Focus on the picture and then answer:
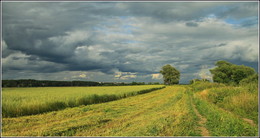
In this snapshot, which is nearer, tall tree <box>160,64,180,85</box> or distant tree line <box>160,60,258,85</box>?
distant tree line <box>160,60,258,85</box>

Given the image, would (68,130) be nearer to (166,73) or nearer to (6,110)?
(6,110)

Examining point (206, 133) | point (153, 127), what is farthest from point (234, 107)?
point (153, 127)

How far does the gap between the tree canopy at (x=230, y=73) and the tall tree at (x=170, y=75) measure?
147 ft

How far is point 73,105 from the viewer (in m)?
16.7

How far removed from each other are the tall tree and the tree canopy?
44910 millimetres

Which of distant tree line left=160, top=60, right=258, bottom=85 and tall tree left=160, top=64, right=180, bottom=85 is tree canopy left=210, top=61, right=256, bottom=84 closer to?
distant tree line left=160, top=60, right=258, bottom=85

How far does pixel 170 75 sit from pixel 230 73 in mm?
48468

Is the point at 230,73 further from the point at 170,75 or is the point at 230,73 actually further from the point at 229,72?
the point at 170,75

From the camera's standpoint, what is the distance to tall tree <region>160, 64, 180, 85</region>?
10792 cm

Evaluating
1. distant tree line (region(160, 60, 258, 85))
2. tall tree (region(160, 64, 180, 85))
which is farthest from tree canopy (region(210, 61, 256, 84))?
tall tree (region(160, 64, 180, 85))

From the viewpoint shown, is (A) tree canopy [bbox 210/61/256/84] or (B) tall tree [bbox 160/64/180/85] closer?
(A) tree canopy [bbox 210/61/256/84]

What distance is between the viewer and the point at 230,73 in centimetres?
6006

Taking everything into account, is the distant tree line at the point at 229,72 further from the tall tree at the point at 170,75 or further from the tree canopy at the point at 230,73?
the tall tree at the point at 170,75

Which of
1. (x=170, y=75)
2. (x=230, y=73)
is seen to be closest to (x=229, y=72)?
(x=230, y=73)
